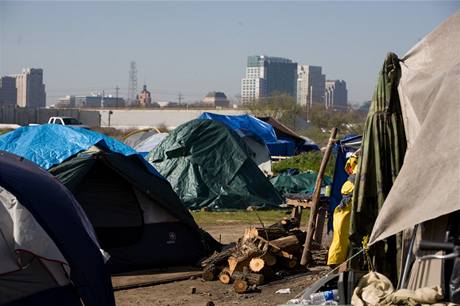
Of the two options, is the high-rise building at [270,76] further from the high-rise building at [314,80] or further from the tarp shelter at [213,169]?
the tarp shelter at [213,169]

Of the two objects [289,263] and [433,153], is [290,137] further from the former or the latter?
[433,153]

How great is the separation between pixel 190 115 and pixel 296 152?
4050 centimetres

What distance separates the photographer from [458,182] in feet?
18.9

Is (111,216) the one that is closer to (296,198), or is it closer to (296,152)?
(296,198)

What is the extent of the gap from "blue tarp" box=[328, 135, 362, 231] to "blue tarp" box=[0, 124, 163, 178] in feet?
9.29

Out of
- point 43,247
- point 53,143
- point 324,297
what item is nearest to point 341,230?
point 324,297

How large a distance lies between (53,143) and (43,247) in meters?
6.28

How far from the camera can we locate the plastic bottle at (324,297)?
614 cm

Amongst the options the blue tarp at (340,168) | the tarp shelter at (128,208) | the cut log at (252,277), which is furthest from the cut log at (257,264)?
the tarp shelter at (128,208)

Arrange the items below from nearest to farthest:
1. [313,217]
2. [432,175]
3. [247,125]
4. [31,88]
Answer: [432,175], [313,217], [247,125], [31,88]

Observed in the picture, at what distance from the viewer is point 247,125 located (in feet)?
92.8

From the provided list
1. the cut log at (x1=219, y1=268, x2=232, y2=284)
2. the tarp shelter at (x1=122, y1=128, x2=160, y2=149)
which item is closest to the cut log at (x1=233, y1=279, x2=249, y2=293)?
the cut log at (x1=219, y1=268, x2=232, y2=284)

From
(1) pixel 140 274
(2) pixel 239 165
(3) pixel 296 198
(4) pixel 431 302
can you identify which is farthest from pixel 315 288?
(2) pixel 239 165

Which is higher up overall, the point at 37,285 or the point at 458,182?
the point at 458,182
